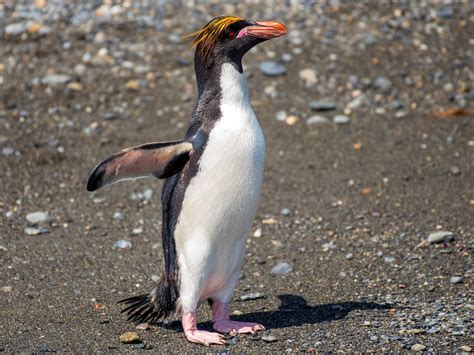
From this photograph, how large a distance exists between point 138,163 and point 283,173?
3119 millimetres

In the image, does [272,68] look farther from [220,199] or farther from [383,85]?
[220,199]

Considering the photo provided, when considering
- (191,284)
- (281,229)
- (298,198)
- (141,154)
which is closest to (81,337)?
(191,284)

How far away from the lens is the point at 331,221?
6.27m

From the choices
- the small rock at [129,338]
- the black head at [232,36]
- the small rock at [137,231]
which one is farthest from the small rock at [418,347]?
the small rock at [137,231]

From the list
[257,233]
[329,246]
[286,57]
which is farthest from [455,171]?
[286,57]

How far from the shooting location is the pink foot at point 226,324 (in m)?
4.36

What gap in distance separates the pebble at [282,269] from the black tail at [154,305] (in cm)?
112

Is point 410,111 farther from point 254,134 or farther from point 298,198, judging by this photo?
point 254,134

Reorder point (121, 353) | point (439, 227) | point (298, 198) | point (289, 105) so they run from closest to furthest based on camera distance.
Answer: point (121, 353)
point (439, 227)
point (298, 198)
point (289, 105)

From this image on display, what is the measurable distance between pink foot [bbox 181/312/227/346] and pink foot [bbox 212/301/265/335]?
128 mm

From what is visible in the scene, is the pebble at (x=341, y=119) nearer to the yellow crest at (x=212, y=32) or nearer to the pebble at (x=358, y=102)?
the pebble at (x=358, y=102)

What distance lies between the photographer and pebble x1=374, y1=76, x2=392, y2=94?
847 cm

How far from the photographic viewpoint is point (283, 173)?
23.5 ft

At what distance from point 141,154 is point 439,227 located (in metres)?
2.75
